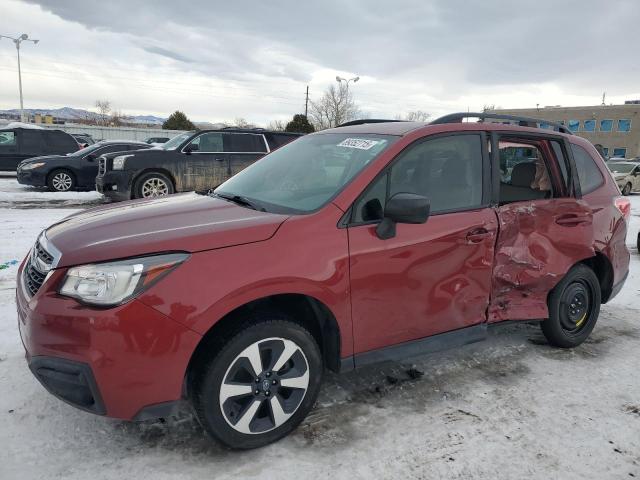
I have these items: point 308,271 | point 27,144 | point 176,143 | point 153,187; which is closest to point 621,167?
point 176,143

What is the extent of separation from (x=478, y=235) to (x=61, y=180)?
12.6m

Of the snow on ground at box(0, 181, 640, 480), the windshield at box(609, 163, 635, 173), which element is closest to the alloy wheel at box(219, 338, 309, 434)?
the snow on ground at box(0, 181, 640, 480)

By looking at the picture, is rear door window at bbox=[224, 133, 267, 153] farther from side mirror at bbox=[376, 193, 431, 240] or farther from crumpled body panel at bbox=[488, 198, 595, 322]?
side mirror at bbox=[376, 193, 431, 240]

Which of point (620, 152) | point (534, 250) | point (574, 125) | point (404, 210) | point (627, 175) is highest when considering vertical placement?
point (574, 125)

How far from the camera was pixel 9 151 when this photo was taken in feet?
52.0

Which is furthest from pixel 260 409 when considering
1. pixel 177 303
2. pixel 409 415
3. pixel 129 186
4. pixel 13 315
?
→ pixel 129 186

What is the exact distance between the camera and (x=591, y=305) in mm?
4121

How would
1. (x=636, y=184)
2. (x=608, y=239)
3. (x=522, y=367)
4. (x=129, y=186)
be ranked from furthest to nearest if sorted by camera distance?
(x=636, y=184) < (x=129, y=186) < (x=608, y=239) < (x=522, y=367)

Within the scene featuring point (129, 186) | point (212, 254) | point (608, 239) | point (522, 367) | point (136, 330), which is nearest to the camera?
point (136, 330)

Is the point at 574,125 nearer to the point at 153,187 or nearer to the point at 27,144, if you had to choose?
the point at 27,144

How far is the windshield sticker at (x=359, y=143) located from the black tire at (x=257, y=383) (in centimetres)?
129

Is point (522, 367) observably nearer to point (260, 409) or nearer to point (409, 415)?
point (409, 415)

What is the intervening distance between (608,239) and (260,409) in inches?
130

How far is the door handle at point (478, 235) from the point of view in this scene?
3186 millimetres
